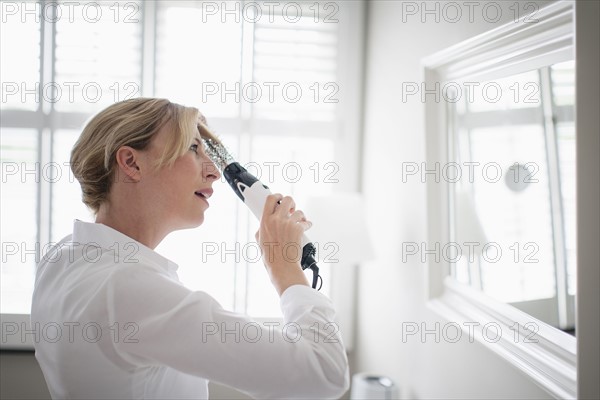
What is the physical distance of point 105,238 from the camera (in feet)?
3.51

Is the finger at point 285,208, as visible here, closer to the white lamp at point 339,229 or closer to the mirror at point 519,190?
the mirror at point 519,190

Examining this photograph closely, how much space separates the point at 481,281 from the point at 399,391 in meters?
0.73

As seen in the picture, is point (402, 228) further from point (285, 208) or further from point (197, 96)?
point (197, 96)

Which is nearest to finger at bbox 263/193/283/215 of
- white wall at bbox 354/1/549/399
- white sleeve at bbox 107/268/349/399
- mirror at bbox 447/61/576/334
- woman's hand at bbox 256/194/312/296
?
woman's hand at bbox 256/194/312/296

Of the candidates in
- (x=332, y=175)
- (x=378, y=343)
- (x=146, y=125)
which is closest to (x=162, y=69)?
(x=332, y=175)

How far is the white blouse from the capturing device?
0.87 m

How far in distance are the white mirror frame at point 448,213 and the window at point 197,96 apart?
89cm

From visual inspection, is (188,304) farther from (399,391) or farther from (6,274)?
(6,274)

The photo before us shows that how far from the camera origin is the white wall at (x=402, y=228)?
4.85 feet

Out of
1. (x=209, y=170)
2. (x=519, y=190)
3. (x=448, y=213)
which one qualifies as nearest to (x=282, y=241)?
(x=209, y=170)

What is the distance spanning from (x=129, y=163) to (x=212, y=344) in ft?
1.52

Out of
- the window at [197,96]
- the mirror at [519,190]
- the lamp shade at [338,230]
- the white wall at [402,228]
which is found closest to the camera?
the mirror at [519,190]

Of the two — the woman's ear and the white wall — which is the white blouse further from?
the white wall

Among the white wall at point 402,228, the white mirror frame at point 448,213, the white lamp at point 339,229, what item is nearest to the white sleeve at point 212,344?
the white mirror frame at point 448,213
